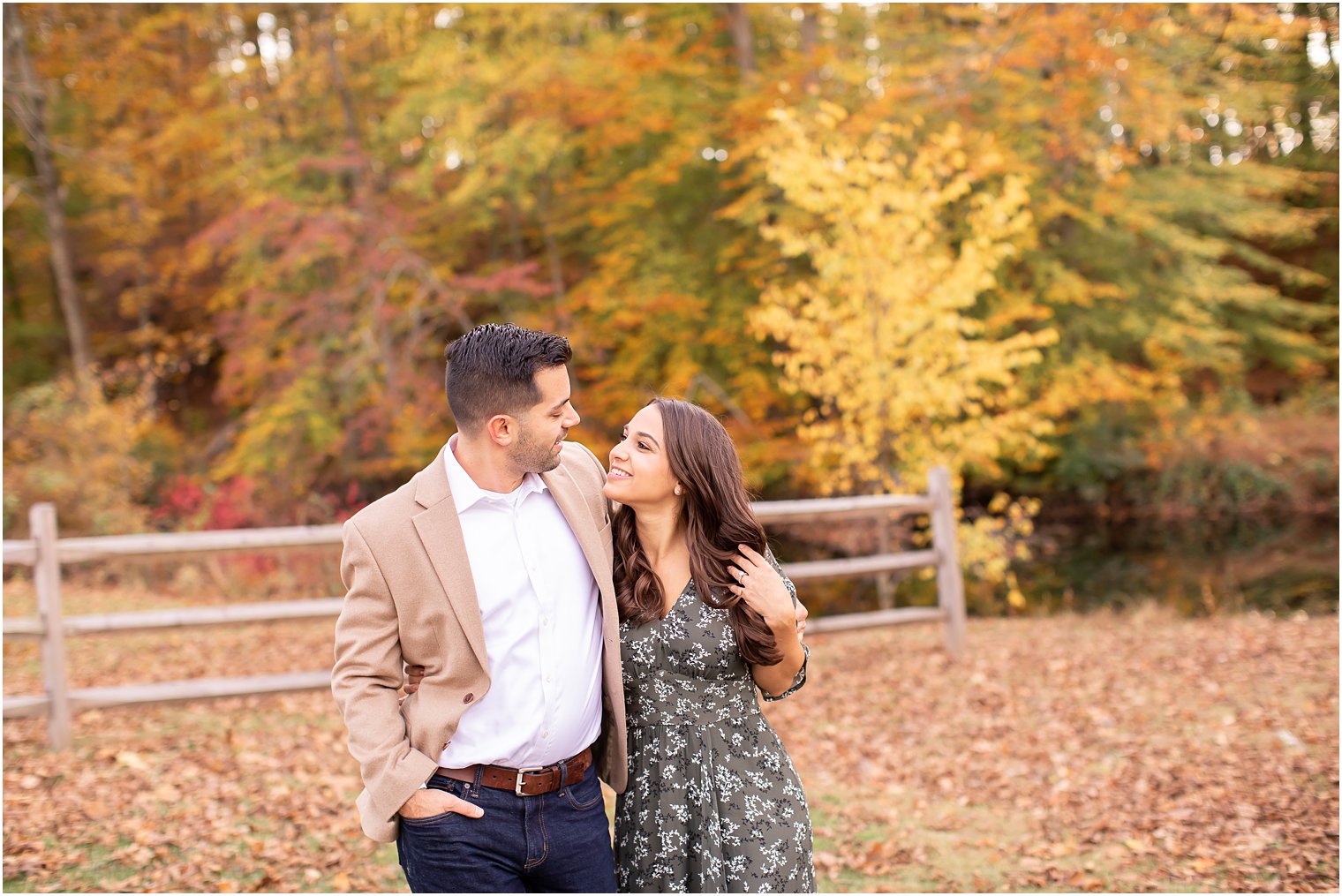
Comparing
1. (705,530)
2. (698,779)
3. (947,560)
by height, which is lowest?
(947,560)

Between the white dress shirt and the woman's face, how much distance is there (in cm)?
24

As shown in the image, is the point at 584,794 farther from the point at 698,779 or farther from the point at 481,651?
the point at 481,651

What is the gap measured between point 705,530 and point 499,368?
74 centimetres

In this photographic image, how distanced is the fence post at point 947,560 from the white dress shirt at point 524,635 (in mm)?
6390

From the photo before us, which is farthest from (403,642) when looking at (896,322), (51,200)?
(51,200)

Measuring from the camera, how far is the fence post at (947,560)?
28.2 ft

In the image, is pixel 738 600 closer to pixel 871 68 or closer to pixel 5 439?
pixel 871 68

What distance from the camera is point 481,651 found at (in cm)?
248

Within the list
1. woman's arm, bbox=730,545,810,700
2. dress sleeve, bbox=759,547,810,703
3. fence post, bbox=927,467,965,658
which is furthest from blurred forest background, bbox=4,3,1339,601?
woman's arm, bbox=730,545,810,700

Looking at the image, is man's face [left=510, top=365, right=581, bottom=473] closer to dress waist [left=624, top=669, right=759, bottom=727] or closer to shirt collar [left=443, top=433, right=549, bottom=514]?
shirt collar [left=443, top=433, right=549, bottom=514]

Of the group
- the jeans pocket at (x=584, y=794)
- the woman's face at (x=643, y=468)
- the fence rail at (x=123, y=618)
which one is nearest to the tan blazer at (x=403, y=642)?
the jeans pocket at (x=584, y=794)

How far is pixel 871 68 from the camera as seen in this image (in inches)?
576

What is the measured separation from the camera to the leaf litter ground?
4.69 metres

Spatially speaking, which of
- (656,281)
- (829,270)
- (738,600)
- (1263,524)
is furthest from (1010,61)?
(738,600)
